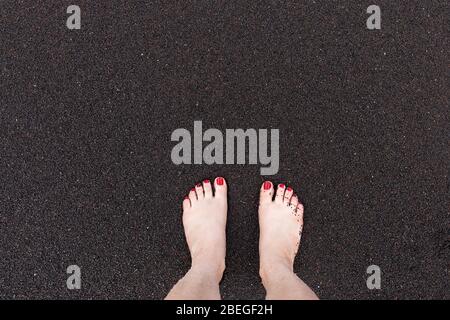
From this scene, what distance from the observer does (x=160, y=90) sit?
1328mm

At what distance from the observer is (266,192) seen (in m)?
1.32

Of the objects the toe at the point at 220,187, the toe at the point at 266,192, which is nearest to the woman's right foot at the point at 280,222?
the toe at the point at 266,192

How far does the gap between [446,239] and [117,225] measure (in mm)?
942

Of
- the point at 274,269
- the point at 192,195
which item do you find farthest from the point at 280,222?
the point at 192,195

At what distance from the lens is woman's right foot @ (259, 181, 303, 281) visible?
1.29 m

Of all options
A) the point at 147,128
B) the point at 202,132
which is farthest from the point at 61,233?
the point at 202,132

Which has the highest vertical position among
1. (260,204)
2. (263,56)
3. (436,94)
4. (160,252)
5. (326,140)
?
(263,56)

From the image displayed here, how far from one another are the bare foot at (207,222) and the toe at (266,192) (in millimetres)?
107

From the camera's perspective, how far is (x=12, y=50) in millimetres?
1340

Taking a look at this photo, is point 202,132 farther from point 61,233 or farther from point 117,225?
point 61,233

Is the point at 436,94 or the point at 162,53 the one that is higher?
the point at 162,53

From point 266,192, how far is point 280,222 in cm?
9

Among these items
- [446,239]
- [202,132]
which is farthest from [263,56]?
[446,239]

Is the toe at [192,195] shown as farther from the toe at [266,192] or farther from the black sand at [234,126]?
the toe at [266,192]
